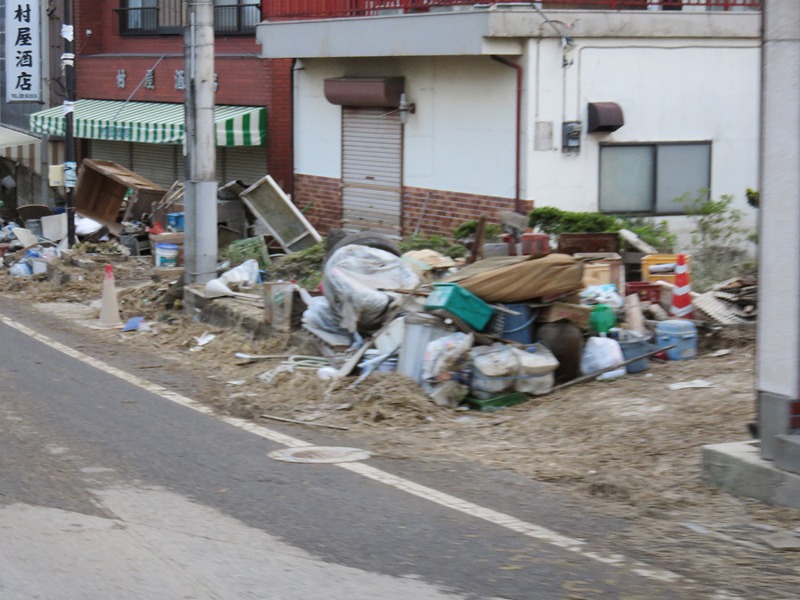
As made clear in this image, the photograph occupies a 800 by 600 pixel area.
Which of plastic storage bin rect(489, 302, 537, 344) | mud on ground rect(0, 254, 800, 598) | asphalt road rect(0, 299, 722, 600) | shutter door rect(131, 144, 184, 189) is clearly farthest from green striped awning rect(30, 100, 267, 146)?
asphalt road rect(0, 299, 722, 600)

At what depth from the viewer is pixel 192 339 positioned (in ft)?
43.3

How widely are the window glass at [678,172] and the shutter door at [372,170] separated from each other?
13.5ft

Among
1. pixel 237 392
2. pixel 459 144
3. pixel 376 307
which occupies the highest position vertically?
pixel 459 144

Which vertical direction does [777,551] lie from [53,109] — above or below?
below

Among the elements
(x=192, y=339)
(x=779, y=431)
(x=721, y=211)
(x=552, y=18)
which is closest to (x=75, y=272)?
(x=192, y=339)

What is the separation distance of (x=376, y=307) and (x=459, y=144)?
6.08 metres

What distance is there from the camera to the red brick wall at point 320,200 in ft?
63.9

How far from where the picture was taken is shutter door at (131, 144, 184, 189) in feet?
81.9

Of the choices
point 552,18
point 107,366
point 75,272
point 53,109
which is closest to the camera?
point 107,366

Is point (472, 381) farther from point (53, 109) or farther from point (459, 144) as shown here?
point (53, 109)

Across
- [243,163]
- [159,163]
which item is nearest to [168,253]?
[243,163]

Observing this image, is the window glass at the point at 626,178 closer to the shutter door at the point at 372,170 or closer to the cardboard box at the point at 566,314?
the shutter door at the point at 372,170

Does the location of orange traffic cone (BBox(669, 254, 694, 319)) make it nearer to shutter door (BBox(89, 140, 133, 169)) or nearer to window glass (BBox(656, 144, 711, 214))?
window glass (BBox(656, 144, 711, 214))

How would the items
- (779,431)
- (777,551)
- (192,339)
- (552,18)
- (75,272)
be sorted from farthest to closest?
(75,272) < (552,18) < (192,339) < (779,431) < (777,551)
